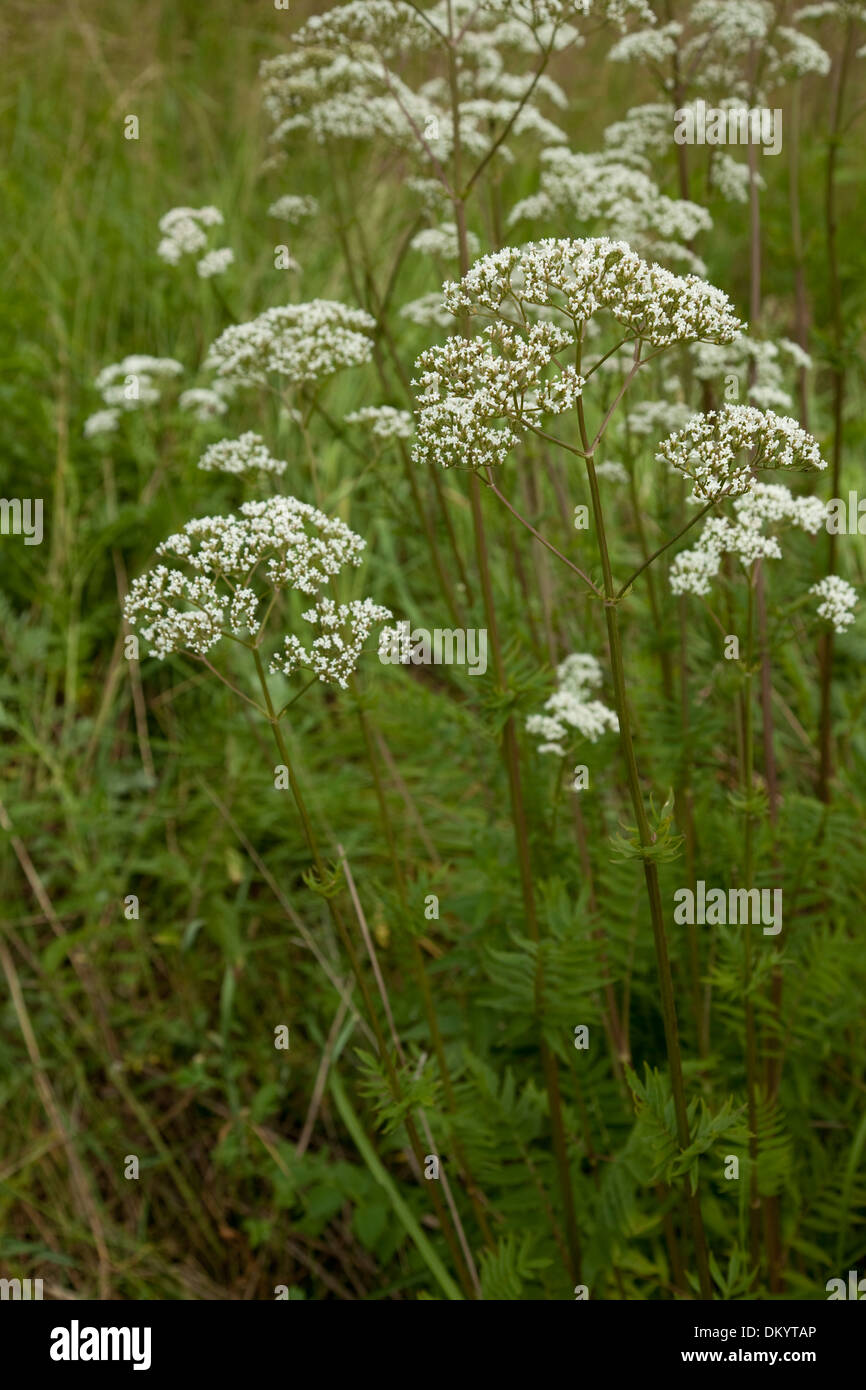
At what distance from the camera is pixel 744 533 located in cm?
299

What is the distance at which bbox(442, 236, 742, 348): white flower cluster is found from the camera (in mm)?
2285

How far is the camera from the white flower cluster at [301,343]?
3.29 m

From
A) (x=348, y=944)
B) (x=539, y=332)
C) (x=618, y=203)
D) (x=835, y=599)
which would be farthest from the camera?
(x=618, y=203)

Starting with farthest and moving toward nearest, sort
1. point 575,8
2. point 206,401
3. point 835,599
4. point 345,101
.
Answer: point 206,401, point 345,101, point 835,599, point 575,8

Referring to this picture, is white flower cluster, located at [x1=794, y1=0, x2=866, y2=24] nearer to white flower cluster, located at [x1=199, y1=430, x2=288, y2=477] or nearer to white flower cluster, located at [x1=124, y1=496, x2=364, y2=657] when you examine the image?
white flower cluster, located at [x1=199, y1=430, x2=288, y2=477]

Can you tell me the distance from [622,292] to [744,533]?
0.86 metres

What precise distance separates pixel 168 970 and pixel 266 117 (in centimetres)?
722

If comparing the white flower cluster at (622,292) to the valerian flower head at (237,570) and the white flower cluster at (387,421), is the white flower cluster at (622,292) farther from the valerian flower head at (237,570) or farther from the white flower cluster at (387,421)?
the white flower cluster at (387,421)

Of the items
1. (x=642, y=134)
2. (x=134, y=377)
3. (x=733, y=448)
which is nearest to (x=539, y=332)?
(x=733, y=448)

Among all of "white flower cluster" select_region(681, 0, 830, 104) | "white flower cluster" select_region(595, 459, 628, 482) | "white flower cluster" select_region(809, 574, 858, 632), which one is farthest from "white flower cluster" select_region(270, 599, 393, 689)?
"white flower cluster" select_region(681, 0, 830, 104)

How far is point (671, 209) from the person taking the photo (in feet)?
12.3

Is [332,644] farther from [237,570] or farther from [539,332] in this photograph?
[539,332]
